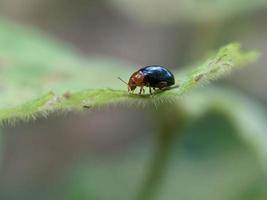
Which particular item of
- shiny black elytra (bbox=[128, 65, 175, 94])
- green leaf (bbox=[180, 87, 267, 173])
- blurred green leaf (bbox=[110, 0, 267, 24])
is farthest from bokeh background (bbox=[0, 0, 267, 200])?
shiny black elytra (bbox=[128, 65, 175, 94])

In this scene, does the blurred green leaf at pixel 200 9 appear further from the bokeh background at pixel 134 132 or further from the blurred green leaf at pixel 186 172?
the blurred green leaf at pixel 186 172

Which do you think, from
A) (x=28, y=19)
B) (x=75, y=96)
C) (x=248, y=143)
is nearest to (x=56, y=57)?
(x=248, y=143)

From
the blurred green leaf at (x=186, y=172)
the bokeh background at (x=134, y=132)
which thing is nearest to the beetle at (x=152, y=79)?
the bokeh background at (x=134, y=132)

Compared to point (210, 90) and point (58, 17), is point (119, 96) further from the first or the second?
point (58, 17)

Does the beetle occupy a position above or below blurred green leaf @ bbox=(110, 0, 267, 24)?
below

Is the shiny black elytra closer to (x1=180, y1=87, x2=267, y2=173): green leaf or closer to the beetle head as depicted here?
the beetle head
